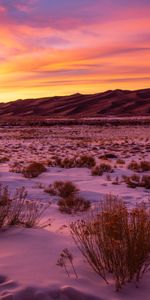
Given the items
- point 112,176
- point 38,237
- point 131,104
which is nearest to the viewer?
point 38,237

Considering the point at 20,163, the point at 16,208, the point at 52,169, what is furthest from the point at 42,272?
the point at 20,163

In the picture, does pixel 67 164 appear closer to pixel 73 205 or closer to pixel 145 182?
pixel 145 182

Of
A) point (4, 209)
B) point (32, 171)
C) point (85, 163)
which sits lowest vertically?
point (85, 163)

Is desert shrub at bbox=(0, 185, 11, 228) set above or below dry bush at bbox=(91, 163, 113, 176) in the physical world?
above

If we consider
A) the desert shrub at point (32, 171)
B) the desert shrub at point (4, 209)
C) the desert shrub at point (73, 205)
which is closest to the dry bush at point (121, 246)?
the desert shrub at point (4, 209)

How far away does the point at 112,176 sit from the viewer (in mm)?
14125

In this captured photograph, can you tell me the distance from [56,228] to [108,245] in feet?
8.40

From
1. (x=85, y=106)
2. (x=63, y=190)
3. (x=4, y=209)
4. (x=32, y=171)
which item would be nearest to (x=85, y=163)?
(x=32, y=171)

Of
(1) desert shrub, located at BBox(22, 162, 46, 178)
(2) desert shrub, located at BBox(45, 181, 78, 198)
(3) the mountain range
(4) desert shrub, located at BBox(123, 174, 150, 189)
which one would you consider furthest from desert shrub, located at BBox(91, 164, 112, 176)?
(3) the mountain range

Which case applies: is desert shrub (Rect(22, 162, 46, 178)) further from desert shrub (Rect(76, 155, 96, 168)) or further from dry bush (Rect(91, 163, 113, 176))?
desert shrub (Rect(76, 155, 96, 168))

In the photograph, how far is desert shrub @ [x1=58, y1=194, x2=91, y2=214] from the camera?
8.59 metres

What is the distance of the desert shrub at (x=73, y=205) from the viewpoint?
8594mm

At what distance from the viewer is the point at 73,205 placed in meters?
8.91

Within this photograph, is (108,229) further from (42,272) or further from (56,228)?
(56,228)
